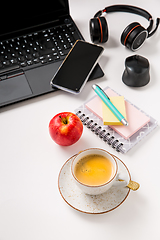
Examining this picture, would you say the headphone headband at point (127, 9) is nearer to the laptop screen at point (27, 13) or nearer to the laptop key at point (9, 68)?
the laptop screen at point (27, 13)

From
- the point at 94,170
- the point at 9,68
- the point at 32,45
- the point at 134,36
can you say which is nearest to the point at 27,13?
the point at 32,45

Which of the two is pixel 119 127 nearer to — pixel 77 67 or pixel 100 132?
pixel 100 132

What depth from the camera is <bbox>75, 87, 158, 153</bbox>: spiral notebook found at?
2.10 ft

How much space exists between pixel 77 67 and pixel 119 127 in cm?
26

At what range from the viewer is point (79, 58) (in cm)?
81

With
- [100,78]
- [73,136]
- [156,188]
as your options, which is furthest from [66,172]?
[100,78]

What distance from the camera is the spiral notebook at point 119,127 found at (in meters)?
0.64

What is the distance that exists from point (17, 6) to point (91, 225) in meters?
0.73

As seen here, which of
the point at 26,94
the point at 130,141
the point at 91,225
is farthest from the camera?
the point at 26,94

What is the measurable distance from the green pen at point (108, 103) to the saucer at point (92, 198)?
0.12 metres

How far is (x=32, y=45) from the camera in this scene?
0.85 metres

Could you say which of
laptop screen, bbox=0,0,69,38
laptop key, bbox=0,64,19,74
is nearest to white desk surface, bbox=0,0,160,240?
laptop key, bbox=0,64,19,74

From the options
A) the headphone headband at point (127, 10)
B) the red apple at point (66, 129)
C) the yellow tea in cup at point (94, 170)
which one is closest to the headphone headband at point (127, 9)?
the headphone headband at point (127, 10)

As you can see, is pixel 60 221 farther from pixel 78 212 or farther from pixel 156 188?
pixel 156 188
